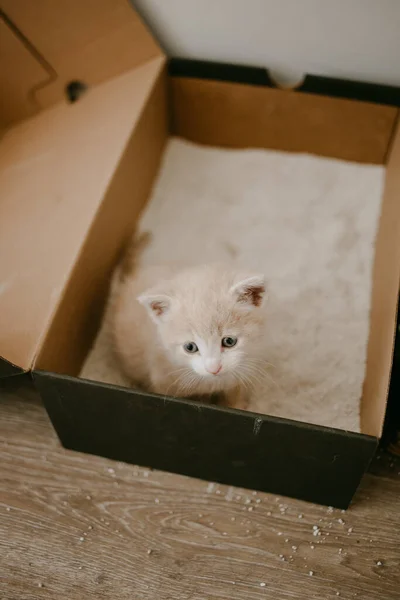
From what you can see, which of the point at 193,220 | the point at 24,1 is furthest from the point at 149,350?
the point at 24,1

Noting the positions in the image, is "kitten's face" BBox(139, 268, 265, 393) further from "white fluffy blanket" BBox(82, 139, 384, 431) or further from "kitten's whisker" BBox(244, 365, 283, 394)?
"white fluffy blanket" BBox(82, 139, 384, 431)

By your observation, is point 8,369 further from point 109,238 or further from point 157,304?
point 109,238

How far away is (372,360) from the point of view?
1.22 meters

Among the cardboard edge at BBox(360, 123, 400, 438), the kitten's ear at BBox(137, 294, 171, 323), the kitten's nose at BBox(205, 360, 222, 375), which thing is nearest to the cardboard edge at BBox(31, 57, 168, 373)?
the kitten's ear at BBox(137, 294, 171, 323)

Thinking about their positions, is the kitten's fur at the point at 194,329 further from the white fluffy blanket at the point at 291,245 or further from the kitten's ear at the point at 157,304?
the white fluffy blanket at the point at 291,245

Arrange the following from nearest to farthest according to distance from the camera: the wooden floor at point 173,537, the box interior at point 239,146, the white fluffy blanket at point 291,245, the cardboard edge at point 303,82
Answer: the wooden floor at point 173,537 < the box interior at point 239,146 < the white fluffy blanket at point 291,245 < the cardboard edge at point 303,82

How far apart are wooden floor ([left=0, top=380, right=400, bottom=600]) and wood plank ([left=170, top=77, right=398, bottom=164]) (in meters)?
0.94

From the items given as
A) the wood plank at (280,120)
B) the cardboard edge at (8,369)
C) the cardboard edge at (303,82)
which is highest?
the cardboard edge at (303,82)

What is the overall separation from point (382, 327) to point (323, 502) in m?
0.40

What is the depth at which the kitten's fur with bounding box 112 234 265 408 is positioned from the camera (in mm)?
979

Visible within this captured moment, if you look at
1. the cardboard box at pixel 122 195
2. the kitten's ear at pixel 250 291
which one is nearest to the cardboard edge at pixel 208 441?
the cardboard box at pixel 122 195

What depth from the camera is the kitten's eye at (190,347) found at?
100cm

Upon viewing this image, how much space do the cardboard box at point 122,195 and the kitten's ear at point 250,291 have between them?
0.70 feet

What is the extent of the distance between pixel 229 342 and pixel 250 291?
0.35 feet
